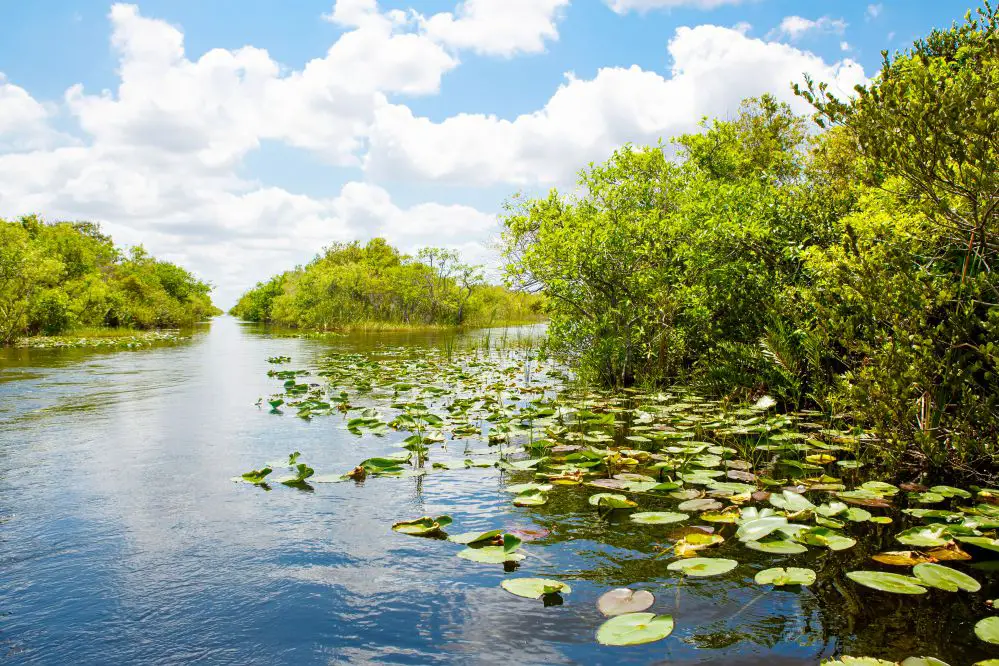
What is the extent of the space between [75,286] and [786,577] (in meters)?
36.5

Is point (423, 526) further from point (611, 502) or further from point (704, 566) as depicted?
point (704, 566)

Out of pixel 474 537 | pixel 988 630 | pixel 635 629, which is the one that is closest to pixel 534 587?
pixel 635 629

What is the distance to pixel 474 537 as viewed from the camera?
3430 mm

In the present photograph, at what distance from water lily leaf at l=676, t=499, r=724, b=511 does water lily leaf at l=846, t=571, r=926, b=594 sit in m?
1.10

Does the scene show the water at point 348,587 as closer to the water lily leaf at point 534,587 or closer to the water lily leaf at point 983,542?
the water lily leaf at point 534,587

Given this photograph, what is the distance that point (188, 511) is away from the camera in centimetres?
417

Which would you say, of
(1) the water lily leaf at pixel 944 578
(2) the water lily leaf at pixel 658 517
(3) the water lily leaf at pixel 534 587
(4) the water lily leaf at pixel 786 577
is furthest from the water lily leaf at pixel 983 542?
(3) the water lily leaf at pixel 534 587

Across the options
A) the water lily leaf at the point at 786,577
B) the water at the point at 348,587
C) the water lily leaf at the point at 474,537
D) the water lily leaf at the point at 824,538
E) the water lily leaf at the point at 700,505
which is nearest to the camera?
the water at the point at 348,587

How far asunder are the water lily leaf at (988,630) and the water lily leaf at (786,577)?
24.1 inches

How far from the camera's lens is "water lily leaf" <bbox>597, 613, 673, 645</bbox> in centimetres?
230

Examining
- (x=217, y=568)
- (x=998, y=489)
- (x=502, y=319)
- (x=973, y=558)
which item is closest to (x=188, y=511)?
(x=217, y=568)

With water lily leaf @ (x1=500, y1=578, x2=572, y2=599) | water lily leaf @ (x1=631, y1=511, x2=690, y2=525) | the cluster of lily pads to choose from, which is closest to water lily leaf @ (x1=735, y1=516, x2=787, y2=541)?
the cluster of lily pads

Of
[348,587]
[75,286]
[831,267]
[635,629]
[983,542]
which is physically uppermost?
[75,286]

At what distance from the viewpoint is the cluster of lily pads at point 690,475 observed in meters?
3.09
